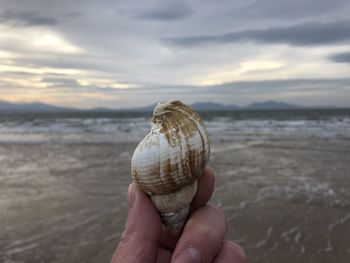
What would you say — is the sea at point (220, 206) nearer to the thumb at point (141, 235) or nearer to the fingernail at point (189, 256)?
the thumb at point (141, 235)

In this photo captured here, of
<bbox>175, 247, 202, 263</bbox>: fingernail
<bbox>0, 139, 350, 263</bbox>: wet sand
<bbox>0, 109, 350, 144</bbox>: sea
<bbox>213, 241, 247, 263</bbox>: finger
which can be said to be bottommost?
<bbox>0, 139, 350, 263</bbox>: wet sand

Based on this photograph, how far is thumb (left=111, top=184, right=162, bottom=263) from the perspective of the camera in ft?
5.94

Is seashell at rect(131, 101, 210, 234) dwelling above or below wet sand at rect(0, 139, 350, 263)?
above

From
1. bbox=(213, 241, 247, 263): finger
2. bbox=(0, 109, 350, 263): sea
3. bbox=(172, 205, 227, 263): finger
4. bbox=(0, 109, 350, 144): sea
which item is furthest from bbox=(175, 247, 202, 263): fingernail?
bbox=(0, 109, 350, 144): sea

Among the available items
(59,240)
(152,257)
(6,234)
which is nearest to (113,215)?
(59,240)

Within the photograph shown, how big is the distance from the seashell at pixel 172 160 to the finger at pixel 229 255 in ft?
0.76

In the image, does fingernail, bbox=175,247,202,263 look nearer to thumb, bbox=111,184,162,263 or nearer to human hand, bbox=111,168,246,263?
human hand, bbox=111,168,246,263

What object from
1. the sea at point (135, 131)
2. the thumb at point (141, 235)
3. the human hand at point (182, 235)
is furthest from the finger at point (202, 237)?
the sea at point (135, 131)

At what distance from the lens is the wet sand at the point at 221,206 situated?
19.1 ft

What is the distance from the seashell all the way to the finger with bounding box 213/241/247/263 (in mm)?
232

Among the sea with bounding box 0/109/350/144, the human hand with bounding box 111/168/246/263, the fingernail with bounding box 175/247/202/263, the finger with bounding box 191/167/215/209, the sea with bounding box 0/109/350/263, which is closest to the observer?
the fingernail with bounding box 175/247/202/263

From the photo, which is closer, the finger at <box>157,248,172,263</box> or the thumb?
the thumb

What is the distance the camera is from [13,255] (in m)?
5.68

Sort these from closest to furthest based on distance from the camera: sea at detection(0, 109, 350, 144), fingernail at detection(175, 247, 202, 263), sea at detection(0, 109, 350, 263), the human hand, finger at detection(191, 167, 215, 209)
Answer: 1. fingernail at detection(175, 247, 202, 263)
2. the human hand
3. finger at detection(191, 167, 215, 209)
4. sea at detection(0, 109, 350, 263)
5. sea at detection(0, 109, 350, 144)
